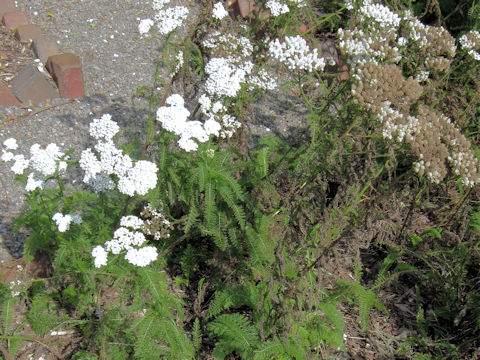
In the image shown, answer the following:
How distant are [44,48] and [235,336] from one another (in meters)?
3.28

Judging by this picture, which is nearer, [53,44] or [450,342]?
[450,342]

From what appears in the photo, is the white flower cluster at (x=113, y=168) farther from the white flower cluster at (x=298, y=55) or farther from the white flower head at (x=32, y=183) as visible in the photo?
the white flower cluster at (x=298, y=55)

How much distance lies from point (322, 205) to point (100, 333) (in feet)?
4.96

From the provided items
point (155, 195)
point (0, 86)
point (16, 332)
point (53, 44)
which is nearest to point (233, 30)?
point (53, 44)

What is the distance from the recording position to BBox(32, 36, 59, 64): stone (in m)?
4.20

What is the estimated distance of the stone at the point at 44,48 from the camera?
13.8 ft

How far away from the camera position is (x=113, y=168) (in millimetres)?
2240

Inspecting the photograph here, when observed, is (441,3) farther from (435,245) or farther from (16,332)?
(16,332)

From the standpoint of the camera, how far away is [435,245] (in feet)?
11.4

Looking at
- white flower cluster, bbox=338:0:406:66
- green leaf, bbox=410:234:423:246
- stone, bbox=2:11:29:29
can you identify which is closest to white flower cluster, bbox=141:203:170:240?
white flower cluster, bbox=338:0:406:66

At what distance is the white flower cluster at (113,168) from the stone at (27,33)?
2579 mm

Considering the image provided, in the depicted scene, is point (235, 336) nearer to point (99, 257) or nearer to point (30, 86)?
point (99, 257)

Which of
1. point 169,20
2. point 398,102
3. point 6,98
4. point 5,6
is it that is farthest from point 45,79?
point 398,102

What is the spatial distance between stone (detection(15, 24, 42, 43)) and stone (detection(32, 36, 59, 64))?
0.29 ft
